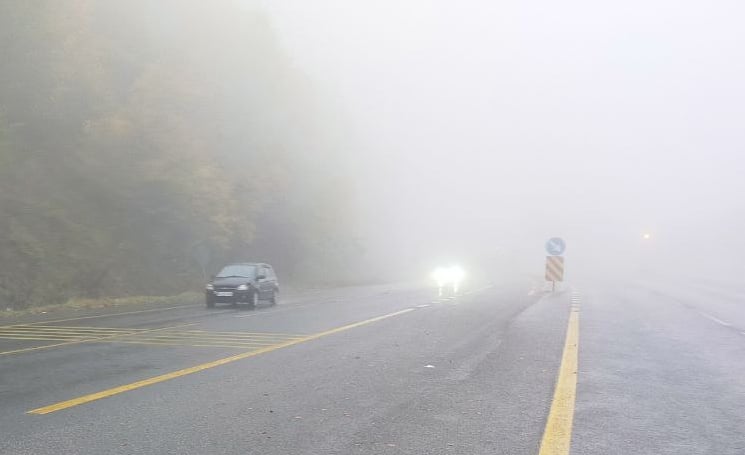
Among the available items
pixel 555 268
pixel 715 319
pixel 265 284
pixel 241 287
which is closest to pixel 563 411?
pixel 715 319

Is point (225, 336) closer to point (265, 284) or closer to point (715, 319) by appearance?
point (265, 284)

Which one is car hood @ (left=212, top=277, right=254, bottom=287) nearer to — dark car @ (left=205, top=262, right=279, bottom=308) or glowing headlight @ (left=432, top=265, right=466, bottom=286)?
dark car @ (left=205, top=262, right=279, bottom=308)

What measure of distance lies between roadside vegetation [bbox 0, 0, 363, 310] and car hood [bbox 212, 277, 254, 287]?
5614 mm

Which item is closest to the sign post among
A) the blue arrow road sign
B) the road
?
the blue arrow road sign

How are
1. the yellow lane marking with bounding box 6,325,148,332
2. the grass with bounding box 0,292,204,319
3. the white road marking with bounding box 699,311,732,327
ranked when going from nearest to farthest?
the yellow lane marking with bounding box 6,325,148,332
the white road marking with bounding box 699,311,732,327
the grass with bounding box 0,292,204,319

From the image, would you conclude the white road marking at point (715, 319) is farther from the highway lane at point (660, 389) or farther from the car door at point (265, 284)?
the car door at point (265, 284)

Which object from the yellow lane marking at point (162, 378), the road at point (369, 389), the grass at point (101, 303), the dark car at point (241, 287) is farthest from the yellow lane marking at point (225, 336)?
the dark car at point (241, 287)

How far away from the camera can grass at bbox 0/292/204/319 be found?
64.4ft

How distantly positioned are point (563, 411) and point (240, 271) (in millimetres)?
17288

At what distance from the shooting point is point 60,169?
29.7 metres

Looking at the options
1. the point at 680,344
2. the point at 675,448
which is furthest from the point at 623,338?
the point at 675,448

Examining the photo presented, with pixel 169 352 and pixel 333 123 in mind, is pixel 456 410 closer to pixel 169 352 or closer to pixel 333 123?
pixel 169 352

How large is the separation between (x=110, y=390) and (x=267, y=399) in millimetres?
1886

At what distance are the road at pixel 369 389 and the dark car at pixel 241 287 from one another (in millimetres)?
5918
